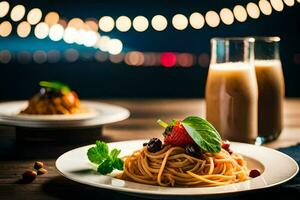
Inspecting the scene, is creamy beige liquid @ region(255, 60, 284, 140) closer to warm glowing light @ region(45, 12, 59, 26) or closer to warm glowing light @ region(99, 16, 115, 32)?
warm glowing light @ region(99, 16, 115, 32)

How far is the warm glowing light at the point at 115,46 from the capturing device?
31.4 ft

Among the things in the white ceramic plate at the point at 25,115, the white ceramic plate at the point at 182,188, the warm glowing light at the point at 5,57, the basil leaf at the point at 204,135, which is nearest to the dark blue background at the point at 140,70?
the warm glowing light at the point at 5,57

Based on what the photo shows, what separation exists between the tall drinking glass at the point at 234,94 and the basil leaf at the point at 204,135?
0.60 m

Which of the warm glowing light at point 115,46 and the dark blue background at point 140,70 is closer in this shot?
the dark blue background at point 140,70

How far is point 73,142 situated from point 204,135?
831 millimetres

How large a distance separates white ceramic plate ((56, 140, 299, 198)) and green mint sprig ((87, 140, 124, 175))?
0.8 inches

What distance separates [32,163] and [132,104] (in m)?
1.66

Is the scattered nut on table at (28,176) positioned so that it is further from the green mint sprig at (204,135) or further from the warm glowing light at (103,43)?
the warm glowing light at (103,43)

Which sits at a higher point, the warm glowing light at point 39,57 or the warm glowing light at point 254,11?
the warm glowing light at point 254,11

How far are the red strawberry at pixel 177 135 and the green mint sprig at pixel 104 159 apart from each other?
0.14 metres

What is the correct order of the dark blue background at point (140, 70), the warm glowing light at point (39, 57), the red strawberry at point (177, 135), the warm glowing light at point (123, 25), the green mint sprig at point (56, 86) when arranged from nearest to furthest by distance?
the red strawberry at point (177, 135) < the green mint sprig at point (56, 86) < the warm glowing light at point (123, 25) < the dark blue background at point (140, 70) < the warm glowing light at point (39, 57)

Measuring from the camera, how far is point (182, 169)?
1.60 metres

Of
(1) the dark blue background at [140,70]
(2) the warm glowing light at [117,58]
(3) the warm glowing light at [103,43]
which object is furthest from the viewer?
(3) the warm glowing light at [103,43]

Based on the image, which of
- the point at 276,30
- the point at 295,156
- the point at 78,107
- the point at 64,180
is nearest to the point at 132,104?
the point at 78,107
